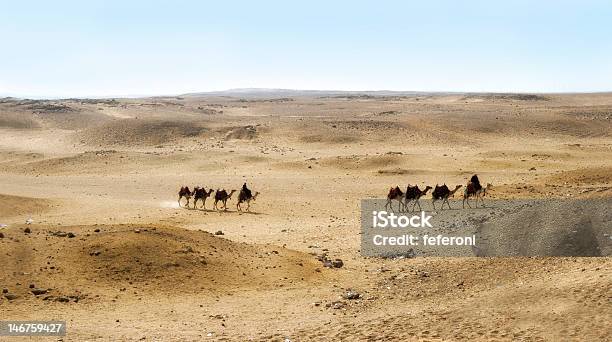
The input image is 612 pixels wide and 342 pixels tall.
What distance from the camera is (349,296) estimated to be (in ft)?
Answer: 47.0

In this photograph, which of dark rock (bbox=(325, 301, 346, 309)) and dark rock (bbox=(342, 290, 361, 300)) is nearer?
dark rock (bbox=(325, 301, 346, 309))

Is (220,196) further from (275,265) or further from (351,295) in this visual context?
(351,295)

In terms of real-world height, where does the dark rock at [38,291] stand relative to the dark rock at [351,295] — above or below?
above

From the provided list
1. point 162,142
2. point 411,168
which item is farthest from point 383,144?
point 162,142

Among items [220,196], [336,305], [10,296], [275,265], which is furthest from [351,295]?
[220,196]

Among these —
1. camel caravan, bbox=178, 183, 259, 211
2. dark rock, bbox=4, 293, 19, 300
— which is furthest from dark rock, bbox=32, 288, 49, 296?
camel caravan, bbox=178, 183, 259, 211

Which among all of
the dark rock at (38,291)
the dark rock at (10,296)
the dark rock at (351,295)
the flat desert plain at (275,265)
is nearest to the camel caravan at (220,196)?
the flat desert plain at (275,265)

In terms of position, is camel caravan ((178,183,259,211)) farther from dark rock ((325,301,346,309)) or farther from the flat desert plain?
dark rock ((325,301,346,309))

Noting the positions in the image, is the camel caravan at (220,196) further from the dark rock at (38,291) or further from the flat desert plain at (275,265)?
the dark rock at (38,291)

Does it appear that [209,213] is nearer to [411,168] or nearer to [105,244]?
[105,244]

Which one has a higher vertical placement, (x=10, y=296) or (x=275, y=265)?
(x=10, y=296)

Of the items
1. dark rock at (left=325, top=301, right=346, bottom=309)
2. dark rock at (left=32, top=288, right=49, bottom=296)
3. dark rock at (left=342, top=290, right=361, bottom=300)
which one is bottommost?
dark rock at (left=325, top=301, right=346, bottom=309)

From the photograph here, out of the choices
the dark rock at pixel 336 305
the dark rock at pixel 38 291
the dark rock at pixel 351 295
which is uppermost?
the dark rock at pixel 38 291

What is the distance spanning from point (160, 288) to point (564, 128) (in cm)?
5803
